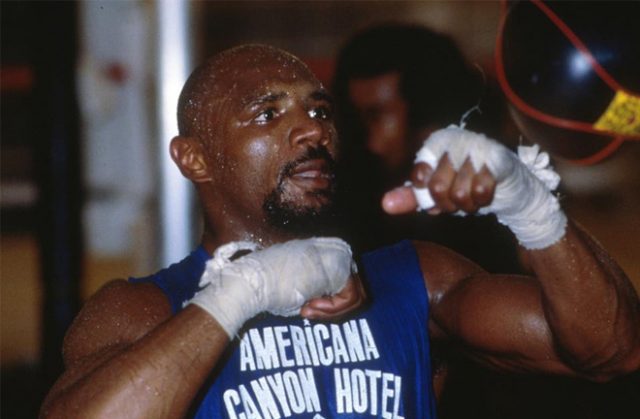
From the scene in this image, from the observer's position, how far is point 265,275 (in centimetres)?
138

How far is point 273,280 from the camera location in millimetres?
1383

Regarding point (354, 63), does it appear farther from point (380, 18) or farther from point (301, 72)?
point (380, 18)

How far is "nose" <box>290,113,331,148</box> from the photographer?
Result: 162cm

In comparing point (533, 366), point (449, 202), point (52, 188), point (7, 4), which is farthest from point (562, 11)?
point (7, 4)

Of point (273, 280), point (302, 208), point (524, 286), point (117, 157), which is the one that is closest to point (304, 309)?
point (273, 280)

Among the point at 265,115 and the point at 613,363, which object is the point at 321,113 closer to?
the point at 265,115

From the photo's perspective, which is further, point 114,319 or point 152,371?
point 114,319

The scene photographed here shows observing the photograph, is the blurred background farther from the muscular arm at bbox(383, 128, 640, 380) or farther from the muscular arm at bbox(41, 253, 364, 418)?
the muscular arm at bbox(41, 253, 364, 418)

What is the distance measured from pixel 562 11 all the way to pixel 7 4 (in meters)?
8.42

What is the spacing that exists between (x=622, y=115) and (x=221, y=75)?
991 mm

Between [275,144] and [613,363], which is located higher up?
[275,144]

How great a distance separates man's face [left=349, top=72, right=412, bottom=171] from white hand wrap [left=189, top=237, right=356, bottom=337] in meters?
1.10

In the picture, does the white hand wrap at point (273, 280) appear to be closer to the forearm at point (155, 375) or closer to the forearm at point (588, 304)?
the forearm at point (155, 375)

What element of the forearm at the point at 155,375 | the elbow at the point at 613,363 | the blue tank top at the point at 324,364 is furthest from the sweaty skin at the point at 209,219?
the elbow at the point at 613,363
